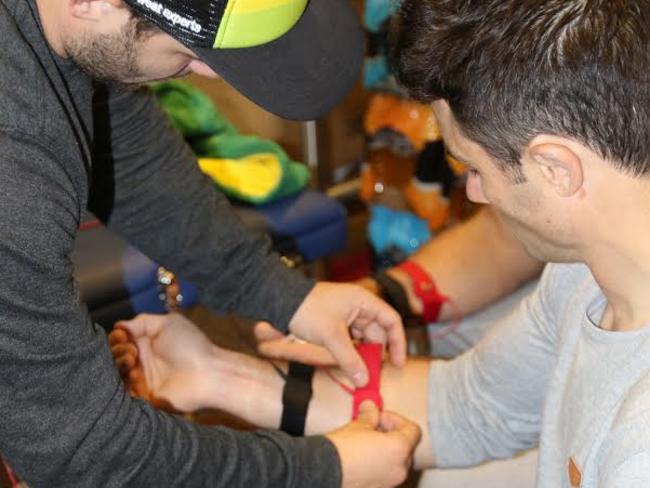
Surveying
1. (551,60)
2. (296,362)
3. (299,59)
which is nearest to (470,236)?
(296,362)

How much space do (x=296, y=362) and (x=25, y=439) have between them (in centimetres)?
57

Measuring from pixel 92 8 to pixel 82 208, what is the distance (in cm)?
23

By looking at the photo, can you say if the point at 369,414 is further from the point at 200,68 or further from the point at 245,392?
the point at 200,68

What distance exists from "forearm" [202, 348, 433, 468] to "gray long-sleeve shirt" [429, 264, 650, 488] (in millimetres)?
31

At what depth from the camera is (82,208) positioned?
3.22ft

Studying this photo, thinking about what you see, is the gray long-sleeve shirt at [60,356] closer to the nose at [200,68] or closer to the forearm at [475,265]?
the nose at [200,68]

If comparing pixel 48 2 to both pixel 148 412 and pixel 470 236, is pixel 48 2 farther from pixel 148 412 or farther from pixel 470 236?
pixel 470 236

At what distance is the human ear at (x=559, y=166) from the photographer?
791mm

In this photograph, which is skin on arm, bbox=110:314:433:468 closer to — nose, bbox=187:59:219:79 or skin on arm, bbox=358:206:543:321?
skin on arm, bbox=358:206:543:321

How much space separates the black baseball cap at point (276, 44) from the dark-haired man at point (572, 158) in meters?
0.11

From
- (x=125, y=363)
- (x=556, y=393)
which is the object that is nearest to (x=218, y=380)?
(x=125, y=363)

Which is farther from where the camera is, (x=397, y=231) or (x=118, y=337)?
(x=397, y=231)

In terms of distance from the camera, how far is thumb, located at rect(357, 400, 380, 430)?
121 centimetres

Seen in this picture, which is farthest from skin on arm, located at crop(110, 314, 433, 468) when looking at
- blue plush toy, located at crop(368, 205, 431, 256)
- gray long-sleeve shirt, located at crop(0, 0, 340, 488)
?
blue plush toy, located at crop(368, 205, 431, 256)
